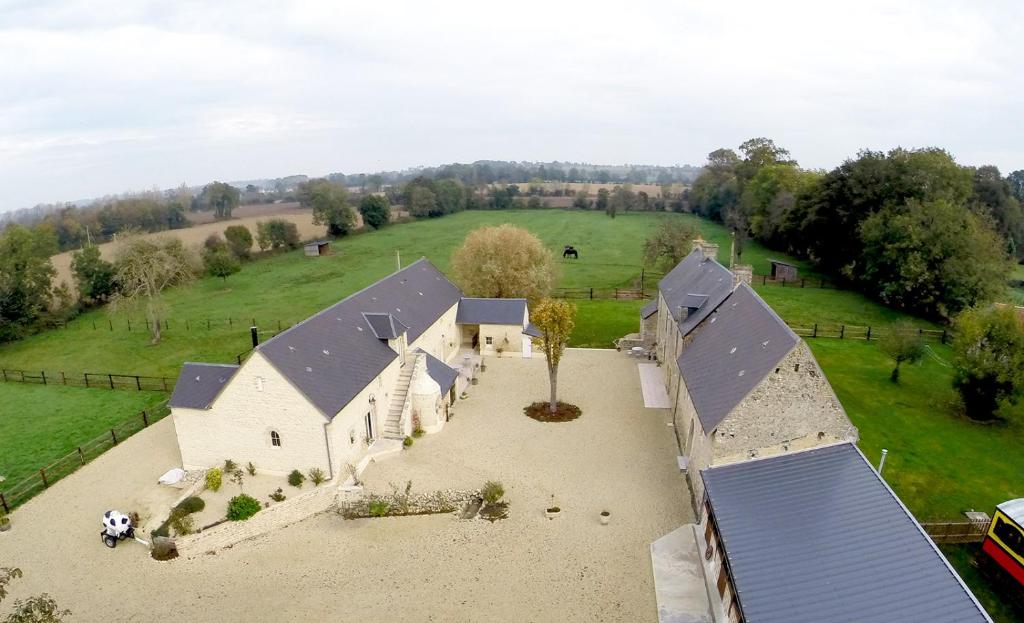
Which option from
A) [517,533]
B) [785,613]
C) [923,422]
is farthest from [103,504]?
[923,422]

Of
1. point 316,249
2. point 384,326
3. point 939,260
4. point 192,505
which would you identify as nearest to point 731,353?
point 384,326

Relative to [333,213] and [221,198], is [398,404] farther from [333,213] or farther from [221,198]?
[221,198]

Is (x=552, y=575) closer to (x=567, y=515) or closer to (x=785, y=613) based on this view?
(x=567, y=515)

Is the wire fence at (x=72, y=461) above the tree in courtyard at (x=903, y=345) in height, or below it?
below

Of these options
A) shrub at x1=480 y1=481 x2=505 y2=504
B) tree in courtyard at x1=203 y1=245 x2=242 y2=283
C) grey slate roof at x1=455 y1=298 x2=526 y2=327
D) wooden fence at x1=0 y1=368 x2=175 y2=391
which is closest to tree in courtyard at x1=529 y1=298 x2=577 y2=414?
shrub at x1=480 y1=481 x2=505 y2=504

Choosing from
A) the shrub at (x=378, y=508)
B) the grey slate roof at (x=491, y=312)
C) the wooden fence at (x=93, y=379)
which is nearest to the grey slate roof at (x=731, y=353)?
the shrub at (x=378, y=508)

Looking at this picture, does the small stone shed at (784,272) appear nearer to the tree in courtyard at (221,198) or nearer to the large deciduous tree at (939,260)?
the large deciduous tree at (939,260)
